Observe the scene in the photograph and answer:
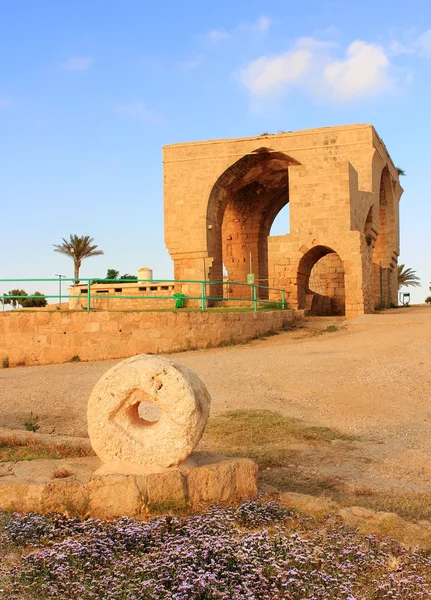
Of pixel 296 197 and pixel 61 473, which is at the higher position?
pixel 296 197

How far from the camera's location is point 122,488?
12.9ft

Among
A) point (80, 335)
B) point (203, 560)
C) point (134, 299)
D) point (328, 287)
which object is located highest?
point (328, 287)

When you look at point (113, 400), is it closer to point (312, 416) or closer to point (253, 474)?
point (253, 474)

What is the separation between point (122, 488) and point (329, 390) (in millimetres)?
5256

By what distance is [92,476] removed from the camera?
13.2 ft

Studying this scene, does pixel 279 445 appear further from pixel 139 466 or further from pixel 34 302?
pixel 34 302

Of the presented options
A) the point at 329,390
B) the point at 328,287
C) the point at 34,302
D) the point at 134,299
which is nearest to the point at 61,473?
the point at 329,390

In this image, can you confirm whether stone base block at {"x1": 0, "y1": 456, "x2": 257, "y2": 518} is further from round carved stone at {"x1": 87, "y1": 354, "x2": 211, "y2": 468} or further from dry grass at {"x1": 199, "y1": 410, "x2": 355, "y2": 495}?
dry grass at {"x1": 199, "y1": 410, "x2": 355, "y2": 495}

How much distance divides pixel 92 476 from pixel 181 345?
8667 mm

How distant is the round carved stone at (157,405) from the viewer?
13.5 ft

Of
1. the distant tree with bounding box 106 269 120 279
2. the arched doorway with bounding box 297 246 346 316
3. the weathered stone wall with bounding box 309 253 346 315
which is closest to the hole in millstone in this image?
the arched doorway with bounding box 297 246 346 316

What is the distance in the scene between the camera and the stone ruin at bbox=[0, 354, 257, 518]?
3896mm

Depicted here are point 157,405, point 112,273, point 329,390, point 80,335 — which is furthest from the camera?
point 112,273

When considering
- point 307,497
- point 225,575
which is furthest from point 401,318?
point 225,575
